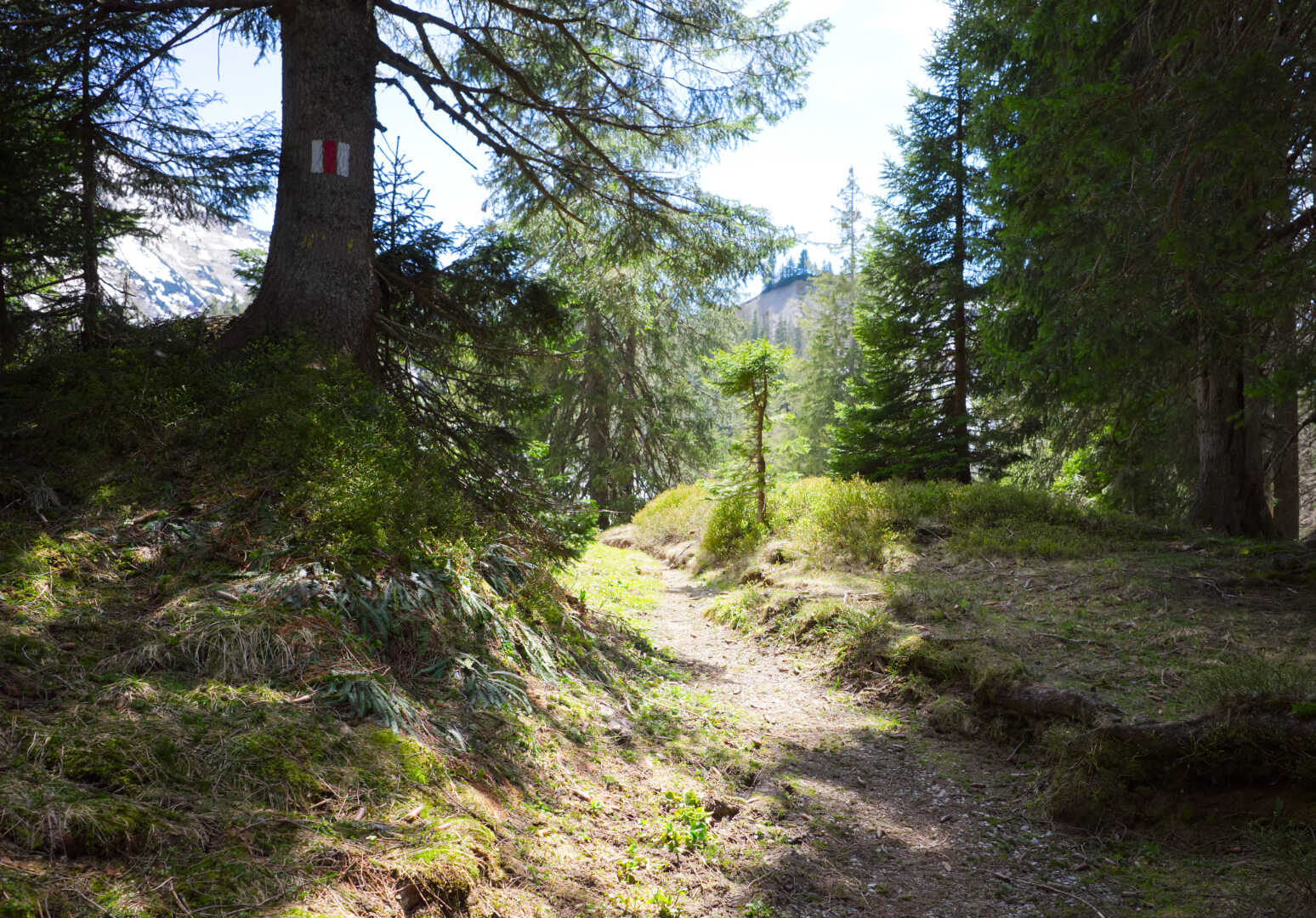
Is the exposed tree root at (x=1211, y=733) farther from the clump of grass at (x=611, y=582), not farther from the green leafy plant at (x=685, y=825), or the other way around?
the clump of grass at (x=611, y=582)

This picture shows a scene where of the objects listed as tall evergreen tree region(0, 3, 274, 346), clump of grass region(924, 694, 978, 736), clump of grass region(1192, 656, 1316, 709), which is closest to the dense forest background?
tall evergreen tree region(0, 3, 274, 346)

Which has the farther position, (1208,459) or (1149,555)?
(1208,459)

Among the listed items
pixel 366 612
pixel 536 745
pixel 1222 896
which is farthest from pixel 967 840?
pixel 366 612

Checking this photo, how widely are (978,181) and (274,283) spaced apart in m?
9.19

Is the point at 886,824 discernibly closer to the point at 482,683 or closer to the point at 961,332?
the point at 482,683

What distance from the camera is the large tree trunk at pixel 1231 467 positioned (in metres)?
8.89

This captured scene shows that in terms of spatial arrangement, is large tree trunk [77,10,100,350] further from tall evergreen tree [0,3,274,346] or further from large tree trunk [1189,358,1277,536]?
large tree trunk [1189,358,1277,536]

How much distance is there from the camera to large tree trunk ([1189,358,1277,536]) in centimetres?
889

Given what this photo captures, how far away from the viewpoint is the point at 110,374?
4.26 metres

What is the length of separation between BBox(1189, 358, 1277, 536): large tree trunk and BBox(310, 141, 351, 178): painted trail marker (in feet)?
35.2

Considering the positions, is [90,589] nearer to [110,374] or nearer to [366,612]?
[366,612]

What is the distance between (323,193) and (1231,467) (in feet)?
38.1

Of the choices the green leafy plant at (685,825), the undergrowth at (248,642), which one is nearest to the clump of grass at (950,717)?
the green leafy plant at (685,825)

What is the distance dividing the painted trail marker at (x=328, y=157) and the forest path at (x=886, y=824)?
547 centimetres
